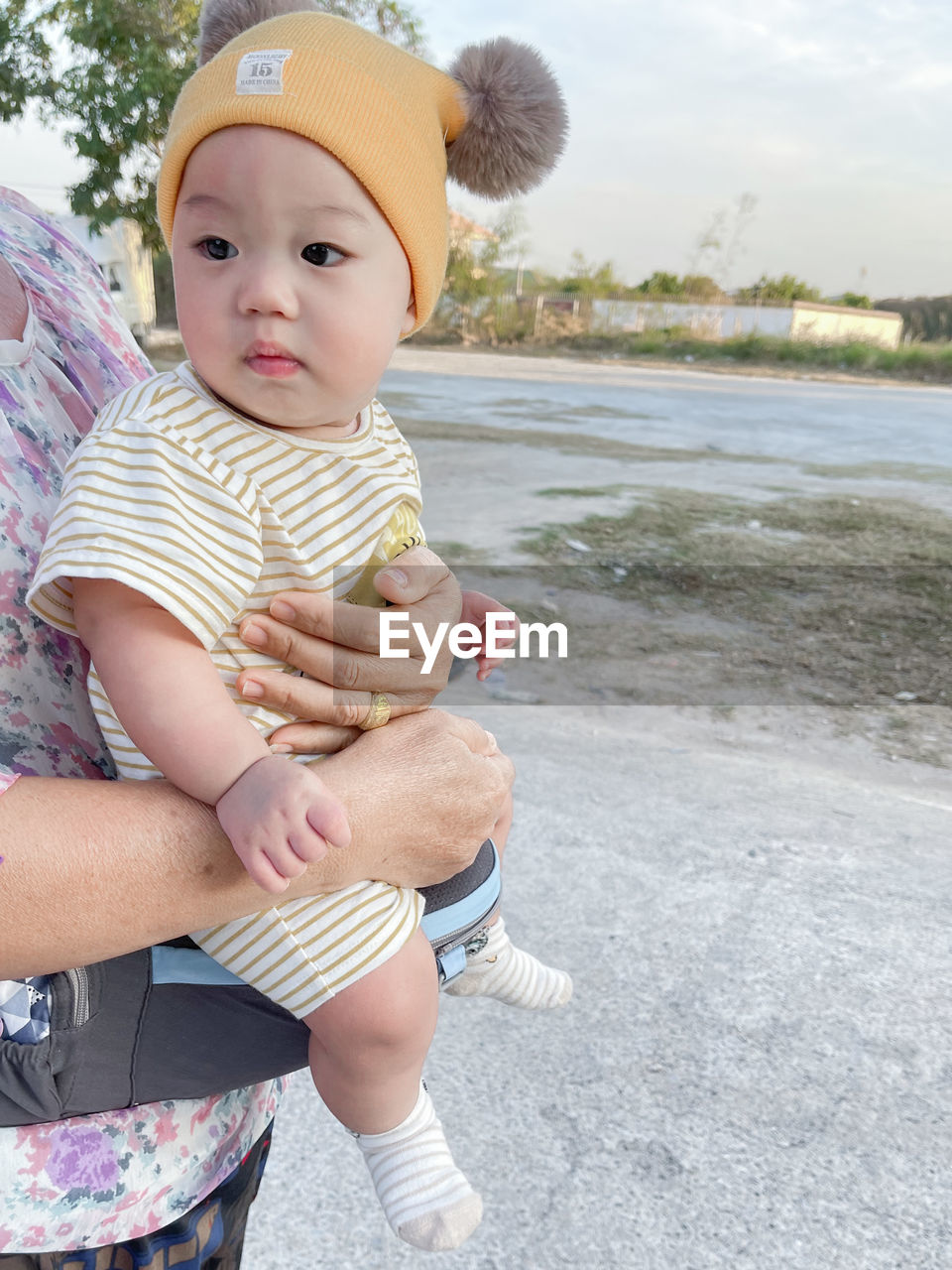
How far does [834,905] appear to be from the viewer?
93.8 inches

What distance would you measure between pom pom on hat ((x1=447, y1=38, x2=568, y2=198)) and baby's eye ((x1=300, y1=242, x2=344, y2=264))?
33cm

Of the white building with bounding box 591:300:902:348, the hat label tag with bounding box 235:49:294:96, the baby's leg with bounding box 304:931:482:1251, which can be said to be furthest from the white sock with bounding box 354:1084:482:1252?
the white building with bounding box 591:300:902:348

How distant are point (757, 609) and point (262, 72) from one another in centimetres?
442

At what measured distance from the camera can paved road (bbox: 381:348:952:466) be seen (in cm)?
1016

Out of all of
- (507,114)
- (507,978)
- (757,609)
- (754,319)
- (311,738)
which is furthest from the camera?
(754,319)

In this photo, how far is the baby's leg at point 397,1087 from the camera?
1017mm

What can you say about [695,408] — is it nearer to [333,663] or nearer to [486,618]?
[486,618]

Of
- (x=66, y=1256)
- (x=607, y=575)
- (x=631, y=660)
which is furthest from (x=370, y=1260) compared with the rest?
(x=607, y=575)

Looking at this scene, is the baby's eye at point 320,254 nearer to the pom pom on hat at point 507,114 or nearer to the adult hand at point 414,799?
the pom pom on hat at point 507,114

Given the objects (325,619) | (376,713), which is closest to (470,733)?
(376,713)

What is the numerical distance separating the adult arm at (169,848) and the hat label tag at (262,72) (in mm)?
644

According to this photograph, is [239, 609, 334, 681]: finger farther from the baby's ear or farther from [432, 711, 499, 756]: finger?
the baby's ear

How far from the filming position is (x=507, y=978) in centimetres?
152

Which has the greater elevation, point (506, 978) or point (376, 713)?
point (376, 713)
